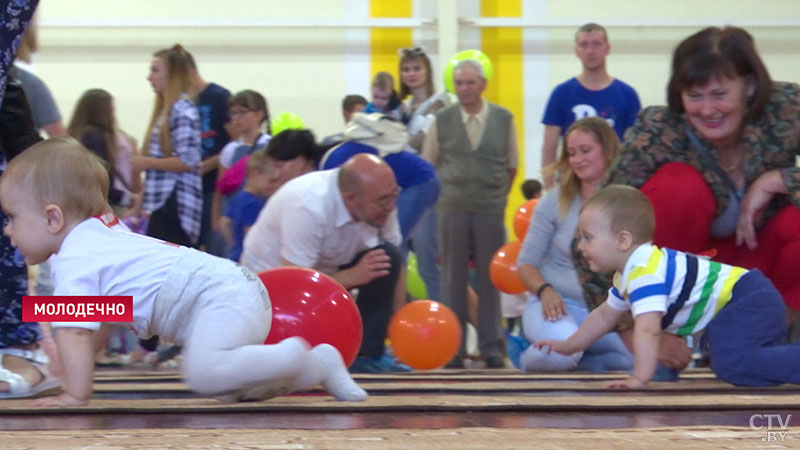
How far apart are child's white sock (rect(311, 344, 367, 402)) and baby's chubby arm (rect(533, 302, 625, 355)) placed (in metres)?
0.94

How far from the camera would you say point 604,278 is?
323 centimetres

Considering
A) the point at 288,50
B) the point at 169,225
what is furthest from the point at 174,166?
the point at 288,50

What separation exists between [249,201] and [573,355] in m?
1.59

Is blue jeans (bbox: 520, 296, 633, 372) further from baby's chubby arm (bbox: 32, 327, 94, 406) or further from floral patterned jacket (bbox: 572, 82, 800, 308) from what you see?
baby's chubby arm (bbox: 32, 327, 94, 406)

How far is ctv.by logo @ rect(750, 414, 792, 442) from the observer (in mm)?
1613

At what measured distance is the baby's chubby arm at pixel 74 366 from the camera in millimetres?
2230

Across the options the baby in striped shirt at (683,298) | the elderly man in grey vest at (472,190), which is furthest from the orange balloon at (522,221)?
the baby in striped shirt at (683,298)

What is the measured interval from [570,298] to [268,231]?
114cm

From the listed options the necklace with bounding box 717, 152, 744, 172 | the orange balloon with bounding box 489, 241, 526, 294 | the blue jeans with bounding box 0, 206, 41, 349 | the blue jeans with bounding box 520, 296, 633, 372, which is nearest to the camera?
the blue jeans with bounding box 0, 206, 41, 349

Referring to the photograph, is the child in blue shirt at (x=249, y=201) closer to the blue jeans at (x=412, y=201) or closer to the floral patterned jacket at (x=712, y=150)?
the blue jeans at (x=412, y=201)

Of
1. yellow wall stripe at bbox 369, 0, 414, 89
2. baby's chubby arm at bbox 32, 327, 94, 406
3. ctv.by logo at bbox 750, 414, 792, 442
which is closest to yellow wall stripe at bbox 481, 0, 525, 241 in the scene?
yellow wall stripe at bbox 369, 0, 414, 89

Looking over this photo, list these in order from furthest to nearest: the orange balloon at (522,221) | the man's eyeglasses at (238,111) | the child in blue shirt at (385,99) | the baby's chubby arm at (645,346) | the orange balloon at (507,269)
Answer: the child in blue shirt at (385,99), the man's eyeglasses at (238,111), the orange balloon at (522,221), the orange balloon at (507,269), the baby's chubby arm at (645,346)

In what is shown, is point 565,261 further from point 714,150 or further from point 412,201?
point 714,150

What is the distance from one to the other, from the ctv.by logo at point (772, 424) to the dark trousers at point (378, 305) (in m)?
2.37
